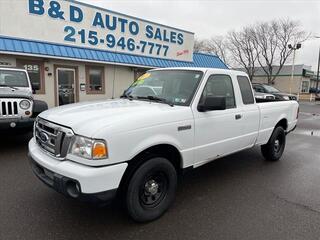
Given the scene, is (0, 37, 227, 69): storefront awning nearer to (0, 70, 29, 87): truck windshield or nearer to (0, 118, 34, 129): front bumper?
(0, 70, 29, 87): truck windshield

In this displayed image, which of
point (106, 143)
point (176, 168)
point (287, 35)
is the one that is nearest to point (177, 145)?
point (176, 168)

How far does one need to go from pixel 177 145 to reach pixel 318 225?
197 cm

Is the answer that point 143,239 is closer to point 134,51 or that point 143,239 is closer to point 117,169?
point 117,169

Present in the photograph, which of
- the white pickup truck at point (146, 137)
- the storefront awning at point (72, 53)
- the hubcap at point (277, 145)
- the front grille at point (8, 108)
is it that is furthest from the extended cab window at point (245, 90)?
the storefront awning at point (72, 53)

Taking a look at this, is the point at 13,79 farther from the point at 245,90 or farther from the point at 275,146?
the point at 275,146

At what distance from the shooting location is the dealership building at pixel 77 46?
11.1 metres

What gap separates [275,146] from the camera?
5801mm

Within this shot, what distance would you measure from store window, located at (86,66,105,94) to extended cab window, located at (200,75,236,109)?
10.6m

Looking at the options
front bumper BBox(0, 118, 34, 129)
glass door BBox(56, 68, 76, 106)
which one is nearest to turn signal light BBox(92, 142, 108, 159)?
front bumper BBox(0, 118, 34, 129)

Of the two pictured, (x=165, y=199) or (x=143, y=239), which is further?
(x=165, y=199)

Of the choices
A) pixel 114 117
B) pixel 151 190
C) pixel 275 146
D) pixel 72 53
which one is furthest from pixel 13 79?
pixel 275 146

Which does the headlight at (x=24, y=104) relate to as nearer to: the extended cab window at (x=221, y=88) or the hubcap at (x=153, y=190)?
the hubcap at (x=153, y=190)

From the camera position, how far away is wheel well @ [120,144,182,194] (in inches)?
117

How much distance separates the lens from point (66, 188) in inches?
106
